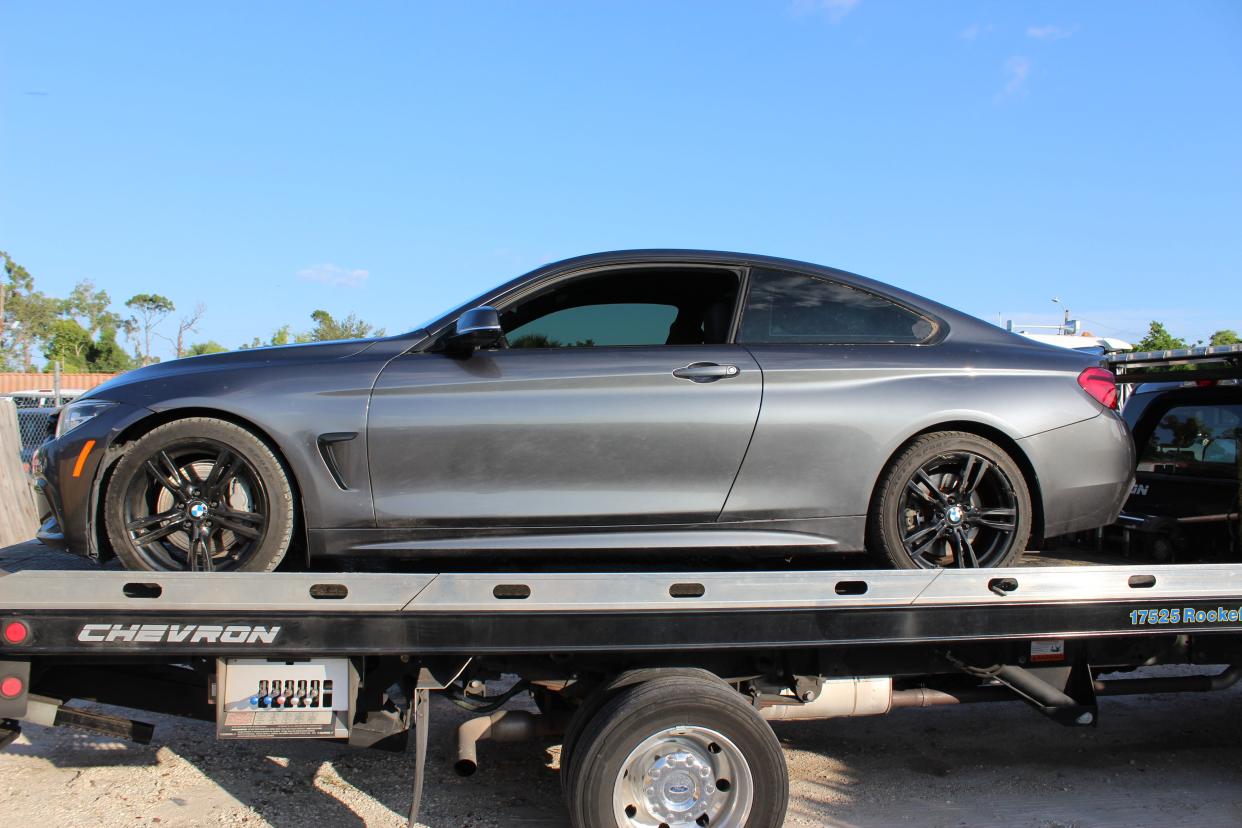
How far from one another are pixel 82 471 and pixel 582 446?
174 cm

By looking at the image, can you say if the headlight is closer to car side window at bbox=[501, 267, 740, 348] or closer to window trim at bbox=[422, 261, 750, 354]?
window trim at bbox=[422, 261, 750, 354]

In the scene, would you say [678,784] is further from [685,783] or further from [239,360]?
[239,360]

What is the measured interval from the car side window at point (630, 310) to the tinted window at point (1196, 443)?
245 centimetres

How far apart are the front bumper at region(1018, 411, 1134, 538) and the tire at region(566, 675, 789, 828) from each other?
1.45 meters

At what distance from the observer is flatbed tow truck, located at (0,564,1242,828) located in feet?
9.30

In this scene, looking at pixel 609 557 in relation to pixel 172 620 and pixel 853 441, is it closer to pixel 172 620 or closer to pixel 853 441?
pixel 853 441

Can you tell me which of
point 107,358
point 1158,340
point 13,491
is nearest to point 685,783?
point 13,491

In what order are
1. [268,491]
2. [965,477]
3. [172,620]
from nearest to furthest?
[172,620] < [268,491] < [965,477]

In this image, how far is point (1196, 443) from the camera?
443 centimetres

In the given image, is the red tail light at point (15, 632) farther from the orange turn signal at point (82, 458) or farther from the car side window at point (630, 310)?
the car side window at point (630, 310)

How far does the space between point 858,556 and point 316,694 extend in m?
2.05

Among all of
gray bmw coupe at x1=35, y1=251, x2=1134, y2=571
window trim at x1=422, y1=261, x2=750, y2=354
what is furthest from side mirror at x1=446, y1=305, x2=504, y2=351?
window trim at x1=422, y1=261, x2=750, y2=354

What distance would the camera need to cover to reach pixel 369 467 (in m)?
3.24

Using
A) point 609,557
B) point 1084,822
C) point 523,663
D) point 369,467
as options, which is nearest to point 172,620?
point 369,467
